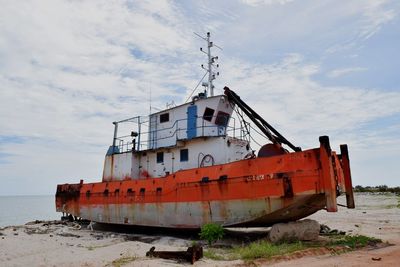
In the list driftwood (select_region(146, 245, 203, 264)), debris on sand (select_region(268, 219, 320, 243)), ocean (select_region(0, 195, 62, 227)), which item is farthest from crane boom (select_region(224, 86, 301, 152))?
ocean (select_region(0, 195, 62, 227))

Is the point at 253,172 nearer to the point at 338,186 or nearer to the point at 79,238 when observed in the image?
the point at 338,186

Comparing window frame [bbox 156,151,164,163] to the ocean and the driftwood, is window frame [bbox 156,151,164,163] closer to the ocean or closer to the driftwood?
the driftwood

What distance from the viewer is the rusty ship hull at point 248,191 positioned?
10141mm

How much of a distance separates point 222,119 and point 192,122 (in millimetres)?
1183

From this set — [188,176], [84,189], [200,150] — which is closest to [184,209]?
[188,176]

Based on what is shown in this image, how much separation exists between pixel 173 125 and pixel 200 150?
188cm

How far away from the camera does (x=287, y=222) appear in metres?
11.2

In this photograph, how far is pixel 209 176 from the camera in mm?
12133

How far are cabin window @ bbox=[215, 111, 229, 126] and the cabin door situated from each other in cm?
88

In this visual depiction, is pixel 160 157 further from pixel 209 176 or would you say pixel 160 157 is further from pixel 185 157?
pixel 209 176

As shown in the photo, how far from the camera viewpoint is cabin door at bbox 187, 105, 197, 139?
14.0m

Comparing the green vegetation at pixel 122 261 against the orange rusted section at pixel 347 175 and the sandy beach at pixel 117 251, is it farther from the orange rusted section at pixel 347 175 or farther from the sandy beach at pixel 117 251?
the orange rusted section at pixel 347 175

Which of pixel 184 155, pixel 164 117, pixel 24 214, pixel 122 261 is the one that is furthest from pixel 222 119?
pixel 24 214

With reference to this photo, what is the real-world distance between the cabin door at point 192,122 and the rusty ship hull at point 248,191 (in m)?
1.79
